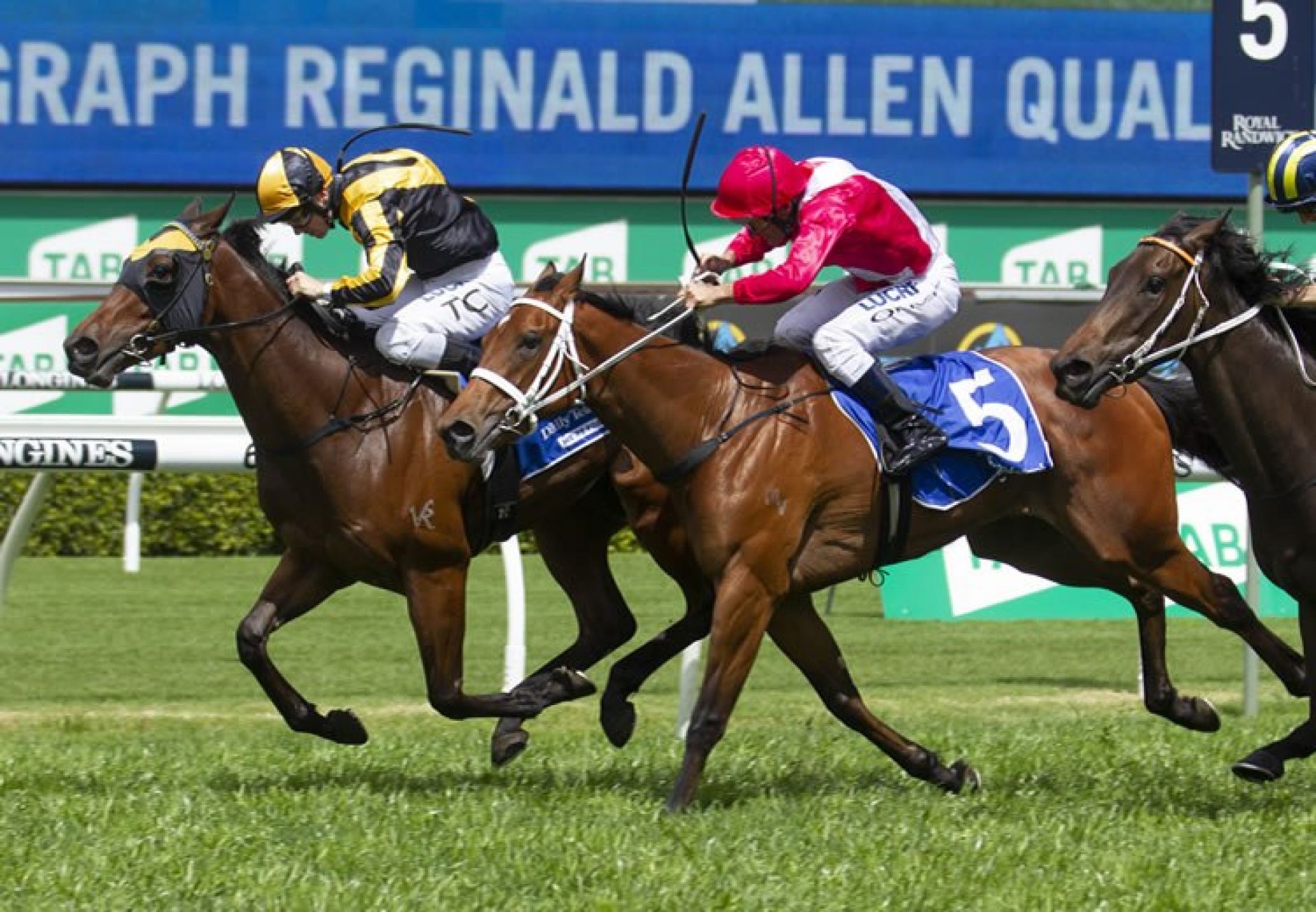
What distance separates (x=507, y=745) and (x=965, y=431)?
5.18 feet

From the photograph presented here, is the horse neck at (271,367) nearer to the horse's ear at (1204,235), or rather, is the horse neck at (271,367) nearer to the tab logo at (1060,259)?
the horse's ear at (1204,235)

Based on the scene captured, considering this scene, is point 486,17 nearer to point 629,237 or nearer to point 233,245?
point 629,237

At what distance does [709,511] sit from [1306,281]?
1624 mm

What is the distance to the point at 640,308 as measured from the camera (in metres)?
5.87

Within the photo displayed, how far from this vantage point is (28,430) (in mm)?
7602

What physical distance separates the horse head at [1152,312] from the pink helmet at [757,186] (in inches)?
34.1

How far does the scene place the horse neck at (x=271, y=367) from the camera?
19.6 feet

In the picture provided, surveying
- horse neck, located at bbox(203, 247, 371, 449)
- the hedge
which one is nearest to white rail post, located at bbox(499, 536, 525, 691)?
horse neck, located at bbox(203, 247, 371, 449)

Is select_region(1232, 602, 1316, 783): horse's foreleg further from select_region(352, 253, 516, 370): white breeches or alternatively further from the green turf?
select_region(352, 253, 516, 370): white breeches

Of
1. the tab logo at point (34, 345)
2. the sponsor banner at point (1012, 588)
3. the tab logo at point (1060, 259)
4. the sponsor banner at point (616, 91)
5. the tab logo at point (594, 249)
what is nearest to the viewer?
the sponsor banner at point (1012, 588)

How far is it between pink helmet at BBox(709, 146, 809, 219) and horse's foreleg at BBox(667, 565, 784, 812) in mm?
974

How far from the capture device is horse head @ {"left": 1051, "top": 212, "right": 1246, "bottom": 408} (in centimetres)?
535

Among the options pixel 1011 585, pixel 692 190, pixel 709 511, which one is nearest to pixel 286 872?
pixel 709 511

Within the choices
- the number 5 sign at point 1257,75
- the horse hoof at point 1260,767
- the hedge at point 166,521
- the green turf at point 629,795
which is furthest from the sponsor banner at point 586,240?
the horse hoof at point 1260,767
